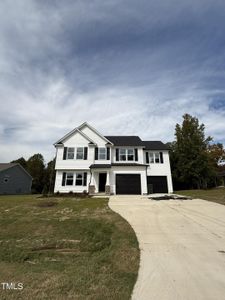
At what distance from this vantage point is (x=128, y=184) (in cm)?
2316

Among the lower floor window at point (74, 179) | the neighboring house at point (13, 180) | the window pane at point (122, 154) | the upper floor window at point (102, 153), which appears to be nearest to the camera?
the lower floor window at point (74, 179)

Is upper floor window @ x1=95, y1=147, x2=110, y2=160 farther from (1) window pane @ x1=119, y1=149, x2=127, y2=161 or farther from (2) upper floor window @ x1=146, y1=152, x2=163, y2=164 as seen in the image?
(2) upper floor window @ x1=146, y1=152, x2=163, y2=164

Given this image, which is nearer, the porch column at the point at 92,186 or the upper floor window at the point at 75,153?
the porch column at the point at 92,186

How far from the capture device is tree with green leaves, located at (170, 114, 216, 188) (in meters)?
30.9

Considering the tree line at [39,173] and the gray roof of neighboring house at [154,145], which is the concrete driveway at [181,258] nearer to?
the gray roof of neighboring house at [154,145]

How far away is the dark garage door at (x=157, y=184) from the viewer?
2489cm

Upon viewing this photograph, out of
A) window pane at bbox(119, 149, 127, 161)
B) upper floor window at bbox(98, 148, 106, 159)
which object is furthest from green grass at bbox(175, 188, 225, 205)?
upper floor window at bbox(98, 148, 106, 159)

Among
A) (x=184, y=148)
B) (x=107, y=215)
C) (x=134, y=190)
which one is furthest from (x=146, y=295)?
(x=184, y=148)

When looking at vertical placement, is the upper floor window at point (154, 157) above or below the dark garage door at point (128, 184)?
above

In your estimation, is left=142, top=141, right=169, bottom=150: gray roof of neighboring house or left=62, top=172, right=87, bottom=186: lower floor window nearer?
left=62, top=172, right=87, bottom=186: lower floor window

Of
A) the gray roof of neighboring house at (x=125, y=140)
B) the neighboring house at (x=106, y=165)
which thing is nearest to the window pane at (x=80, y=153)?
the neighboring house at (x=106, y=165)

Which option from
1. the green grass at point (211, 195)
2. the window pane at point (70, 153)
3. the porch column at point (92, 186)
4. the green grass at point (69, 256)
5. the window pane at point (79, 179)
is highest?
the window pane at point (70, 153)

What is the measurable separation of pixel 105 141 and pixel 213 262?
20819mm

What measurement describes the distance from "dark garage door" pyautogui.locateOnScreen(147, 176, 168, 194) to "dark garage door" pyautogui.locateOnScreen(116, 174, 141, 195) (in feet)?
8.10
